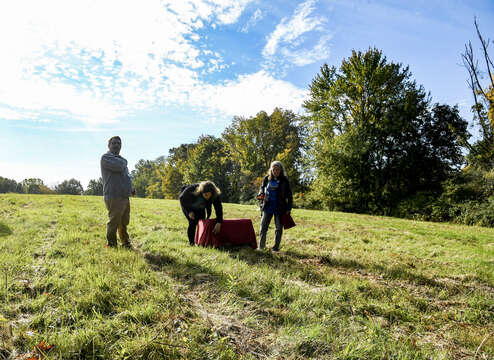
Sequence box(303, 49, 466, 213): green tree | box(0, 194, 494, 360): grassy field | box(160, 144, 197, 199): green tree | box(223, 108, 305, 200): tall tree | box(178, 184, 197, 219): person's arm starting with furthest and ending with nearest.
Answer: box(160, 144, 197, 199): green tree < box(223, 108, 305, 200): tall tree < box(303, 49, 466, 213): green tree < box(178, 184, 197, 219): person's arm < box(0, 194, 494, 360): grassy field

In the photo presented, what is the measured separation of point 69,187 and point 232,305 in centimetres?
9063

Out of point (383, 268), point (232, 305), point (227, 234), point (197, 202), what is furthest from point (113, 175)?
point (383, 268)

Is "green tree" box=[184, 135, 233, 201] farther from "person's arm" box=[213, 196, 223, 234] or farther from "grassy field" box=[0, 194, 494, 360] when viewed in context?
"grassy field" box=[0, 194, 494, 360]

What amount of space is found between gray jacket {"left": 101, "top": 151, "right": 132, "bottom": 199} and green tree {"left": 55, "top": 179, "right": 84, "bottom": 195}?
82.8 m

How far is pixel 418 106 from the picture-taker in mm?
21719

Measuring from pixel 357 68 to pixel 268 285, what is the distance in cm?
2294

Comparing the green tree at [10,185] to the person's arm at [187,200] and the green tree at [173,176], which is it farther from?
the person's arm at [187,200]

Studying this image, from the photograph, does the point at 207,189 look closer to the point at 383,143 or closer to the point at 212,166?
the point at 383,143

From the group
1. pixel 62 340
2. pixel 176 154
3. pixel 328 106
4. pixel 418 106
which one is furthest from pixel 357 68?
pixel 176 154

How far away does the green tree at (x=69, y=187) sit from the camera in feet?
244

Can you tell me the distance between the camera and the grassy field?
2.16m

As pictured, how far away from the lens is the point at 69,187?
249ft

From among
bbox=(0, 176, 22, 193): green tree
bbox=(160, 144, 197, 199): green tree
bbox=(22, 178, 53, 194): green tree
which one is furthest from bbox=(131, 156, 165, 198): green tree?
bbox=(0, 176, 22, 193): green tree

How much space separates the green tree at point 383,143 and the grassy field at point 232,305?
16.3 metres
